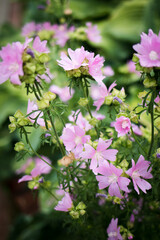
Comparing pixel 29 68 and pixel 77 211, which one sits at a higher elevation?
pixel 29 68

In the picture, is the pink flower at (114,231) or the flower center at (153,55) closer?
the flower center at (153,55)

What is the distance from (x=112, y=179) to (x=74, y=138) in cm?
8

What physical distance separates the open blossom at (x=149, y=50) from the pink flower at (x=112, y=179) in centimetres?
14

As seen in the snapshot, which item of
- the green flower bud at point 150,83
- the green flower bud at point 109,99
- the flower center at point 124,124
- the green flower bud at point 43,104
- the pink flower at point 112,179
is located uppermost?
the green flower bud at point 43,104

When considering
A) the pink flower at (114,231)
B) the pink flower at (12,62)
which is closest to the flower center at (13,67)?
the pink flower at (12,62)

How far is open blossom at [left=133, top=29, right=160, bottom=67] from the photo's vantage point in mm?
320

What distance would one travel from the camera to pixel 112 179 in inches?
14.6

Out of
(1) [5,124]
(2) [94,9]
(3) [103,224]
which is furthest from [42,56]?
(2) [94,9]

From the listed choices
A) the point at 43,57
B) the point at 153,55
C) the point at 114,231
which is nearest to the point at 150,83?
the point at 153,55

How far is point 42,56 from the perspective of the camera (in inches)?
13.5

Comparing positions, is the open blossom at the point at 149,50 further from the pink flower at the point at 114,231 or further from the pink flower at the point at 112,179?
the pink flower at the point at 114,231

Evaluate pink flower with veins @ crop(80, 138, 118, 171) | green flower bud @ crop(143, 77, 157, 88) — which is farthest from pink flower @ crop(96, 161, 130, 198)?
green flower bud @ crop(143, 77, 157, 88)

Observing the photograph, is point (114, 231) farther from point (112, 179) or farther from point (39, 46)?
point (39, 46)

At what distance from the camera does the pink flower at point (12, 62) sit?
1.06 feet
